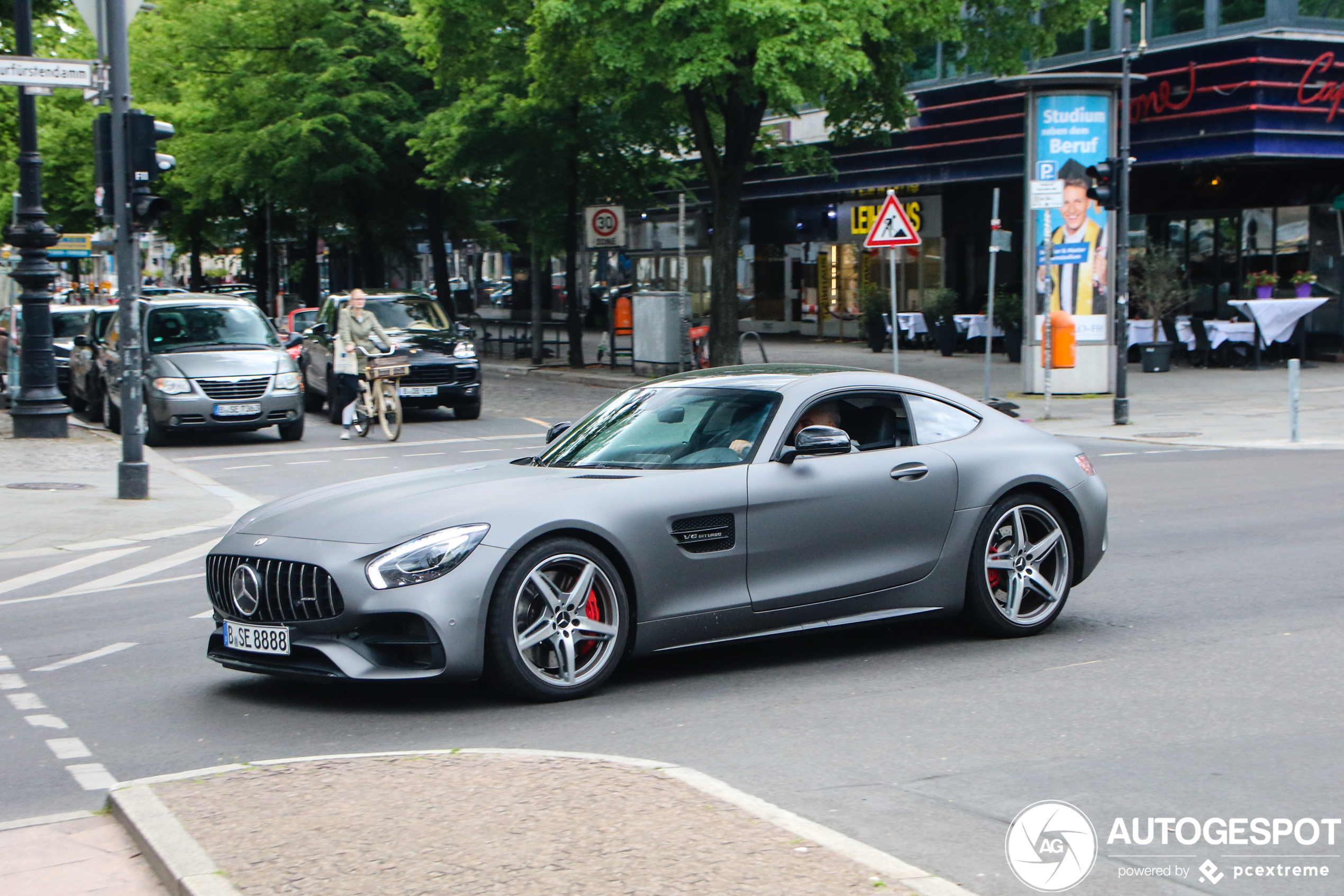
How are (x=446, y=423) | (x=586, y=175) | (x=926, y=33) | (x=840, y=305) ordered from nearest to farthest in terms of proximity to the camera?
1. (x=446, y=423)
2. (x=926, y=33)
3. (x=586, y=175)
4. (x=840, y=305)

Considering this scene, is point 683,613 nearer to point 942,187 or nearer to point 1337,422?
point 1337,422

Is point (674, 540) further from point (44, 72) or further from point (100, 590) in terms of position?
point (44, 72)

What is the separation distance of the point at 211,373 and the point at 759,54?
9372 millimetres

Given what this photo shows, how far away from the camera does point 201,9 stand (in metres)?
42.0

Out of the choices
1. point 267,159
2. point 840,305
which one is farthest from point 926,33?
point 267,159

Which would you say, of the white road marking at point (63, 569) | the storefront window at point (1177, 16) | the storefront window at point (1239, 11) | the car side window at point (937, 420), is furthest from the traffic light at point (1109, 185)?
the white road marking at point (63, 569)

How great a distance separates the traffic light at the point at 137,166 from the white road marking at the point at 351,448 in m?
4.98

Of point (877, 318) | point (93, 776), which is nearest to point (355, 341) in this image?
point (93, 776)

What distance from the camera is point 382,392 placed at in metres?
20.3

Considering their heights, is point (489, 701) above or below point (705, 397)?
below

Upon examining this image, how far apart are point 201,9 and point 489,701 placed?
130ft

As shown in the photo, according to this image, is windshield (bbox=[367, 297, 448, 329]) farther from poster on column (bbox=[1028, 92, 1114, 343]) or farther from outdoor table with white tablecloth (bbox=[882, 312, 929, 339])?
outdoor table with white tablecloth (bbox=[882, 312, 929, 339])

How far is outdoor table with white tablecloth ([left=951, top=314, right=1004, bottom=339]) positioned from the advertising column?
339 inches

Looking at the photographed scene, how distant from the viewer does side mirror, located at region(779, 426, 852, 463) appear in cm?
693
